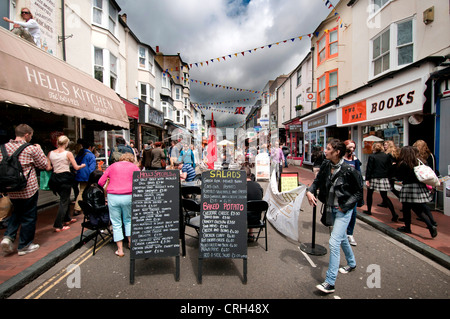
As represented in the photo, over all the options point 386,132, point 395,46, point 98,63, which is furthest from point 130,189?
point 395,46

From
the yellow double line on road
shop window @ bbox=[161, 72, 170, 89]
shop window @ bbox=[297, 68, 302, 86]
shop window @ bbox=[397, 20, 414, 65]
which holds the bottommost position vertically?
the yellow double line on road

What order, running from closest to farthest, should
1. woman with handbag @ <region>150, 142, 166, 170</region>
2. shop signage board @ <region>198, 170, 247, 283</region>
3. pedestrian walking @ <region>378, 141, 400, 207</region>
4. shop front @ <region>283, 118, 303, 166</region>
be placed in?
1. shop signage board @ <region>198, 170, 247, 283</region>
2. pedestrian walking @ <region>378, 141, 400, 207</region>
3. woman with handbag @ <region>150, 142, 166, 170</region>
4. shop front @ <region>283, 118, 303, 166</region>

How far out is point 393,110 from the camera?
7.98 m

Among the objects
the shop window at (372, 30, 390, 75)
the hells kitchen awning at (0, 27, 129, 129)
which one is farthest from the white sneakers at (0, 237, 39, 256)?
the shop window at (372, 30, 390, 75)

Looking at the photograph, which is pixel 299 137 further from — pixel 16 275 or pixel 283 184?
pixel 16 275

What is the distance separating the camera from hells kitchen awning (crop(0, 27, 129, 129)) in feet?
13.3

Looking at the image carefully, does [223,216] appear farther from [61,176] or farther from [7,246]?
[61,176]

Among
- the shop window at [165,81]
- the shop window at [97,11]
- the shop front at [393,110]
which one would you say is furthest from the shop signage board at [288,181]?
the shop window at [165,81]

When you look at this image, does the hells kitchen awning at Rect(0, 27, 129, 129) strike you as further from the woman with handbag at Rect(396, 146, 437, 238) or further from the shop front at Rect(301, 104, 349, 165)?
the shop front at Rect(301, 104, 349, 165)

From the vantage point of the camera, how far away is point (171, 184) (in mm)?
3400

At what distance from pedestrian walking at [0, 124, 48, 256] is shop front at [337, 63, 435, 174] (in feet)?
32.4

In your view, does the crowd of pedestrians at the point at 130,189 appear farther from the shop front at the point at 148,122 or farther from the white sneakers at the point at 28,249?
the shop front at the point at 148,122
